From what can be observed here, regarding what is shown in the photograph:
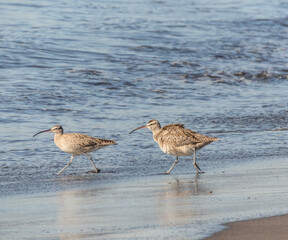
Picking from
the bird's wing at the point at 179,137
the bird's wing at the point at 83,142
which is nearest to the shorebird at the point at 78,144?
the bird's wing at the point at 83,142

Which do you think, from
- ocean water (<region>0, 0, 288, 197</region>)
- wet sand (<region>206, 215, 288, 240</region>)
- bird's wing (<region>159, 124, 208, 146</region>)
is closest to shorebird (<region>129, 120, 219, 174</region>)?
bird's wing (<region>159, 124, 208, 146</region>)

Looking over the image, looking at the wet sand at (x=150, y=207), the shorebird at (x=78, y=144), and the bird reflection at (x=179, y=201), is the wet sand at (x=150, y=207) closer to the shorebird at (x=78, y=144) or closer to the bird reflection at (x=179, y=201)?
the bird reflection at (x=179, y=201)

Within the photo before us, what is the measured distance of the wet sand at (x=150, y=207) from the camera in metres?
5.96

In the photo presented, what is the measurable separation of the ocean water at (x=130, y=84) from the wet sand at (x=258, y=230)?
274cm

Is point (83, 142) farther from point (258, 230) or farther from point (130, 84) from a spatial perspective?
point (130, 84)

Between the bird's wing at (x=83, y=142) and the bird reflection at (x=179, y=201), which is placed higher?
the bird reflection at (x=179, y=201)

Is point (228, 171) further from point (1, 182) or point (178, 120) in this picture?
point (178, 120)

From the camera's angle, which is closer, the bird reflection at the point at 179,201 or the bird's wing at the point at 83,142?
the bird reflection at the point at 179,201

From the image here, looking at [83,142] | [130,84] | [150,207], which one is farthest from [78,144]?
[130,84]

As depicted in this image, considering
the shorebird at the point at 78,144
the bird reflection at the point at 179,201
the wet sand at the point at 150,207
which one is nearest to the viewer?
the wet sand at the point at 150,207

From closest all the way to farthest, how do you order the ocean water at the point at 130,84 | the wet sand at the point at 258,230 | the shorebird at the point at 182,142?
1. the wet sand at the point at 258,230
2. the shorebird at the point at 182,142
3. the ocean water at the point at 130,84

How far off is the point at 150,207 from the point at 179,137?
2.66 m

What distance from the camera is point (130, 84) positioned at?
51.8ft

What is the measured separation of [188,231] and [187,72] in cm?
1180
